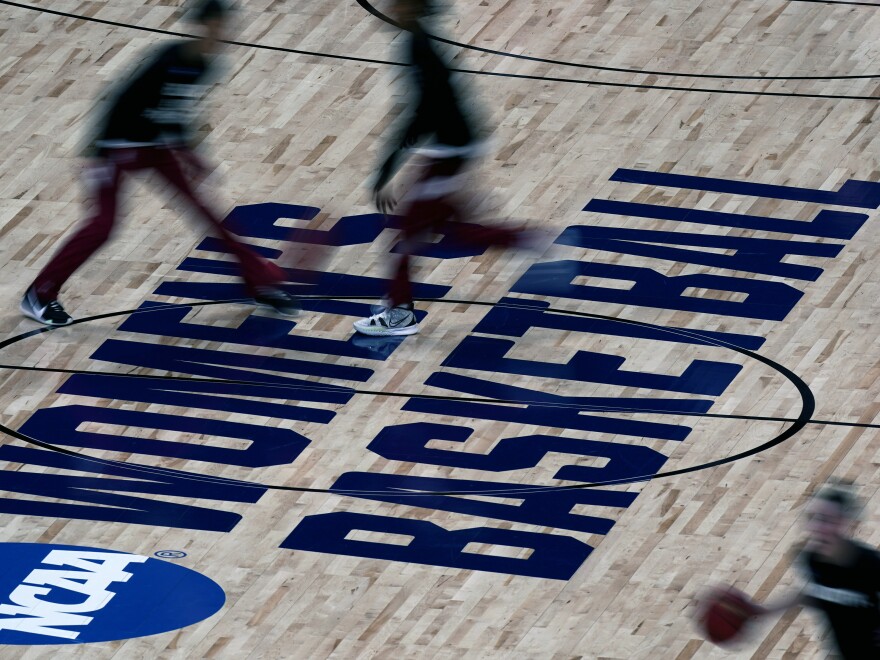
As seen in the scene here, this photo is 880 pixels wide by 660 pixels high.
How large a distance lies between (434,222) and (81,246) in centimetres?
196

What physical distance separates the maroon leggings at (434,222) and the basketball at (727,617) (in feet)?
12.9

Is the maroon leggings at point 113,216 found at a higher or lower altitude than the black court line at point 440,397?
higher

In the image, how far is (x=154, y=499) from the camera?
36.1 feet

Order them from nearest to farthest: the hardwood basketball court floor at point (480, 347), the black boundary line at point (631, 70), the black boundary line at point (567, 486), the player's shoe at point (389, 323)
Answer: the hardwood basketball court floor at point (480, 347)
the black boundary line at point (567, 486)
the player's shoe at point (389, 323)
the black boundary line at point (631, 70)

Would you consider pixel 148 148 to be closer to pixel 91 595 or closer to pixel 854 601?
pixel 91 595

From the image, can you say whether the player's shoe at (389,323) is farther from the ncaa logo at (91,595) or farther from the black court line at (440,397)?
the ncaa logo at (91,595)

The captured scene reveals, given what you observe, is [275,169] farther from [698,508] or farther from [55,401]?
[698,508]

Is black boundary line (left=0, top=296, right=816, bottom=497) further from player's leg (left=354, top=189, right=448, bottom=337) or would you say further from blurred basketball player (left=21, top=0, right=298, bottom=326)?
player's leg (left=354, top=189, right=448, bottom=337)

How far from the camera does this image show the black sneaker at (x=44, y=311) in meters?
12.6

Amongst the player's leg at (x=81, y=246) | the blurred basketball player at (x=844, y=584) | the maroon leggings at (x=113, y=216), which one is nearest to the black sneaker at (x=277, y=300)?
the maroon leggings at (x=113, y=216)

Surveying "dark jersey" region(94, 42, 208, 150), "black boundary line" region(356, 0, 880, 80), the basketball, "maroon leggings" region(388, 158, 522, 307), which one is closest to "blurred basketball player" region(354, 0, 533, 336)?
"maroon leggings" region(388, 158, 522, 307)

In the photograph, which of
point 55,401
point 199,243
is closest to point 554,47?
point 199,243

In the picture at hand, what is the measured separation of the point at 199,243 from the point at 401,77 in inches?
99.6

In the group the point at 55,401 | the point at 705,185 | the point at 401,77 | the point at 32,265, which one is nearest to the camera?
the point at 55,401
